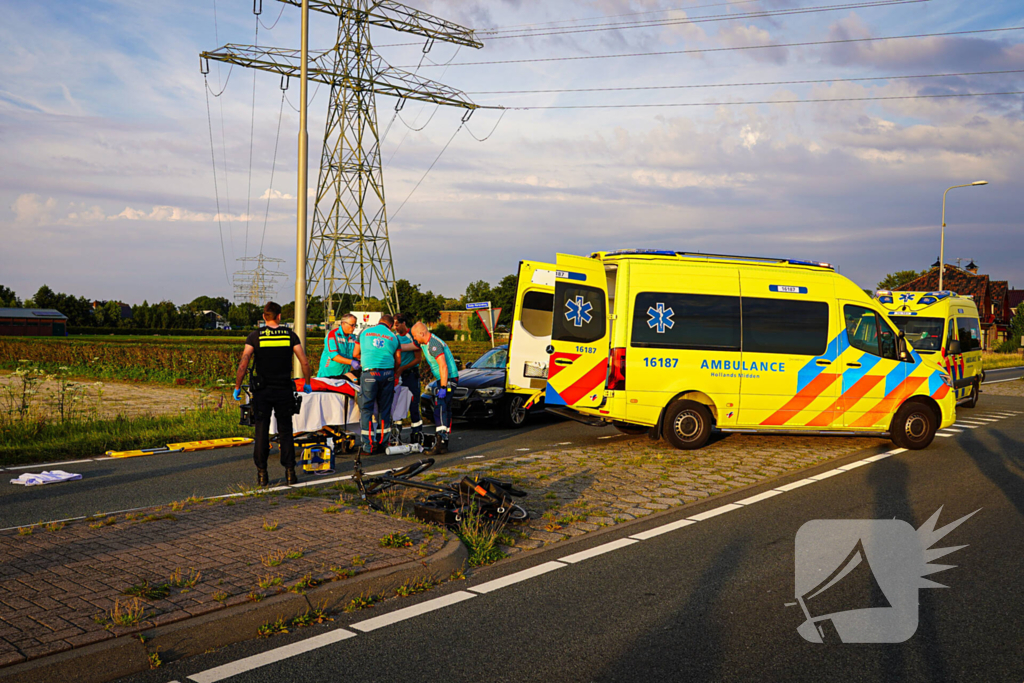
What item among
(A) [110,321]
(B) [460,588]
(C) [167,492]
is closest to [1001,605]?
(B) [460,588]

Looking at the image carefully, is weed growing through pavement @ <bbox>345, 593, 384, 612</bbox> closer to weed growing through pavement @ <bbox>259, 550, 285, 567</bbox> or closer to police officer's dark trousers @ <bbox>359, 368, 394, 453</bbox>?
weed growing through pavement @ <bbox>259, 550, 285, 567</bbox>

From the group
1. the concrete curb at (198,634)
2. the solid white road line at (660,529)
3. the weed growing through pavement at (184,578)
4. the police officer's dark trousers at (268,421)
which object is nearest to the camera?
the concrete curb at (198,634)

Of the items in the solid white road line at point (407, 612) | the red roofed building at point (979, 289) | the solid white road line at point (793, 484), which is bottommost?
the solid white road line at point (793, 484)

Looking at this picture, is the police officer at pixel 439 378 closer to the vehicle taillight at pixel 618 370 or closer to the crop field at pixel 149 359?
the vehicle taillight at pixel 618 370

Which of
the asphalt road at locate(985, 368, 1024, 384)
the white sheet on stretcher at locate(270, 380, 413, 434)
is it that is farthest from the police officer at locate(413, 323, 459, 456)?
the asphalt road at locate(985, 368, 1024, 384)

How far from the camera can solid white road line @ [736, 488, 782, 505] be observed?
8.08 metres

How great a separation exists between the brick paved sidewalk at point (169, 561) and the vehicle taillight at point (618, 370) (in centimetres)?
529

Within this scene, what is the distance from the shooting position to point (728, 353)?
11.4m

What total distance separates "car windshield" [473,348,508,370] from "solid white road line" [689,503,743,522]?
7968 mm

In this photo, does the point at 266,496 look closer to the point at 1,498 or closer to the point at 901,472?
the point at 1,498

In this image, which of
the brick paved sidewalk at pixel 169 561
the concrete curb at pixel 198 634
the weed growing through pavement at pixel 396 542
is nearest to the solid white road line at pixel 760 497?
the brick paved sidewalk at pixel 169 561

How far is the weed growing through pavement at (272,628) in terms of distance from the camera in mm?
4363

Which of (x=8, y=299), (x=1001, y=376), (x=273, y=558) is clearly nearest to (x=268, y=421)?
(x=273, y=558)

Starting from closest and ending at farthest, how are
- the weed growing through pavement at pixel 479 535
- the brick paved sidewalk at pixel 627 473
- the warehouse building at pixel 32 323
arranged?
the weed growing through pavement at pixel 479 535 < the brick paved sidewalk at pixel 627 473 < the warehouse building at pixel 32 323
